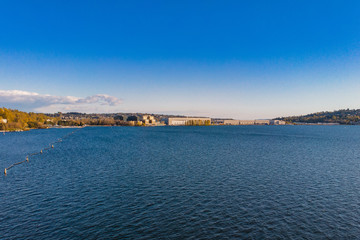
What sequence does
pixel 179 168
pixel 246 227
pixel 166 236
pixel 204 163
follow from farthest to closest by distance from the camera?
pixel 204 163, pixel 179 168, pixel 246 227, pixel 166 236

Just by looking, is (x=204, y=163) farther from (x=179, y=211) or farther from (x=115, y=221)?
(x=115, y=221)

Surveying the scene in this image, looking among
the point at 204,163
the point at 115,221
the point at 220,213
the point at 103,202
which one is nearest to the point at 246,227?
the point at 220,213

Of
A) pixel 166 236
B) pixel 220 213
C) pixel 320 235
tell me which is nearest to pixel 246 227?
pixel 220 213

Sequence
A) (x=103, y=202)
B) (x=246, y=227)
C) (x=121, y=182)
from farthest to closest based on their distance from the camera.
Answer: (x=121, y=182) < (x=103, y=202) < (x=246, y=227)

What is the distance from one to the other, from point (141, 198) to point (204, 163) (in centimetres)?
2800

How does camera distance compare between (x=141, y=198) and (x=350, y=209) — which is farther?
(x=141, y=198)

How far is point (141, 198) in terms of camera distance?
1256 inches

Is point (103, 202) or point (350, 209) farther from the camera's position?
point (103, 202)

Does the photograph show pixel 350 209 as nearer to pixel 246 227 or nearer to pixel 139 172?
pixel 246 227

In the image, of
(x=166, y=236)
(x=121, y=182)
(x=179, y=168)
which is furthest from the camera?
(x=179, y=168)

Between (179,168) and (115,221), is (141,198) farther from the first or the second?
(179,168)

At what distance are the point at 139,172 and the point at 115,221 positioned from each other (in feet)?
74.1

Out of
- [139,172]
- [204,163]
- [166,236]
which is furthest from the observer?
[204,163]

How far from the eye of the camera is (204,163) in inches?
2245
